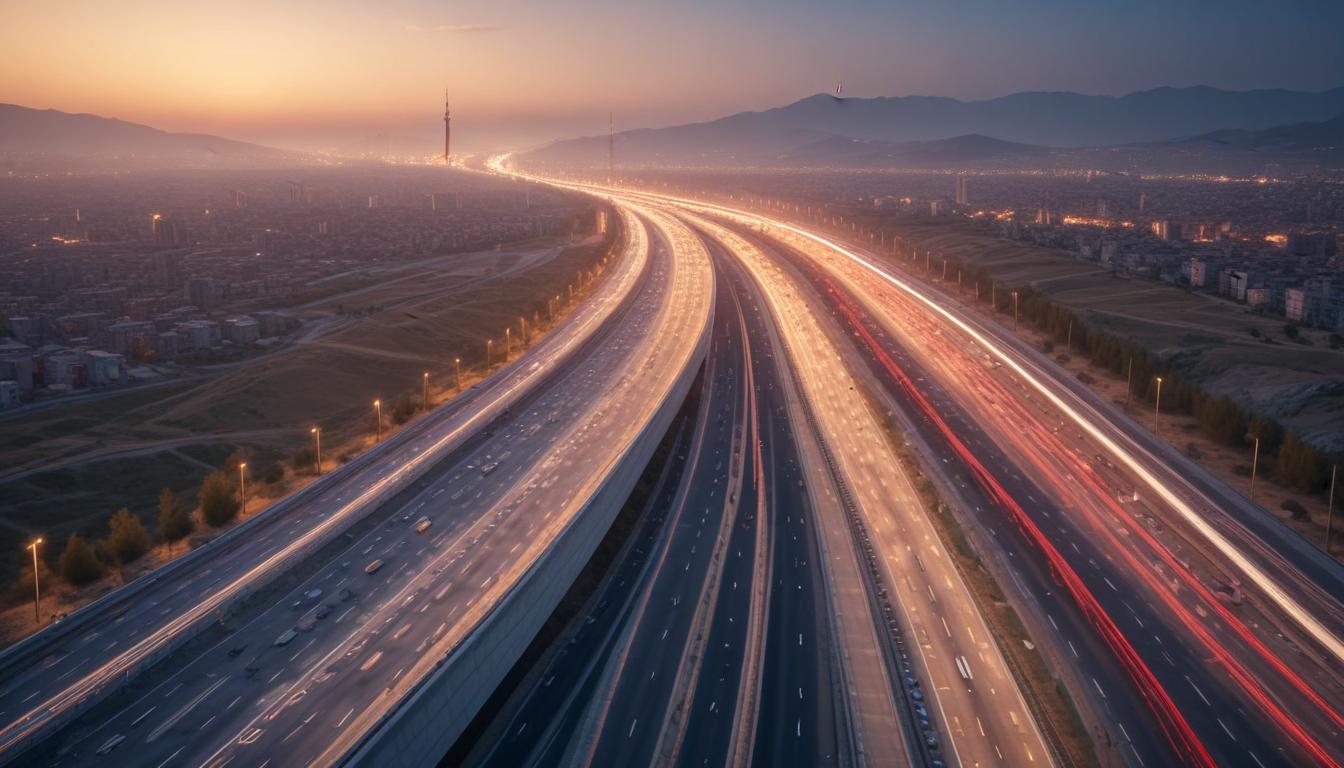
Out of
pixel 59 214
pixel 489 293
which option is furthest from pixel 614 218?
pixel 59 214

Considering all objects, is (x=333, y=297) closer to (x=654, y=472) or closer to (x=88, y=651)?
(x=654, y=472)

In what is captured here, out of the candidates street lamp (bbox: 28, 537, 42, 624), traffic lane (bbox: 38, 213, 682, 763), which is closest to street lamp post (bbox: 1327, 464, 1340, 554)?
traffic lane (bbox: 38, 213, 682, 763)

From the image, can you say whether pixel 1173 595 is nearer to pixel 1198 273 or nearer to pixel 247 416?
pixel 247 416

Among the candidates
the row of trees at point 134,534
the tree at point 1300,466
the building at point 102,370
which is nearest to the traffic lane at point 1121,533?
the tree at point 1300,466

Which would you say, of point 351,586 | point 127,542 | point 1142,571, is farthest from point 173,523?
point 1142,571

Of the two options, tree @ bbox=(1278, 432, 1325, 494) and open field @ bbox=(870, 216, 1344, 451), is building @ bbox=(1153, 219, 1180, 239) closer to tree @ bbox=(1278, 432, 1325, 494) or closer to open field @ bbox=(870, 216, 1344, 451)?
open field @ bbox=(870, 216, 1344, 451)

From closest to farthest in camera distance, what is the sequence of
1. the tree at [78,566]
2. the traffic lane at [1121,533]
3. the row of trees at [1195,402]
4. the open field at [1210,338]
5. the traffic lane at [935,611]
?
the traffic lane at [935,611], the traffic lane at [1121,533], the tree at [78,566], the row of trees at [1195,402], the open field at [1210,338]

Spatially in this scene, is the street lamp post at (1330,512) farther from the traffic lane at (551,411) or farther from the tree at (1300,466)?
the traffic lane at (551,411)
